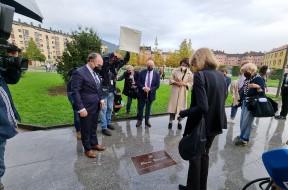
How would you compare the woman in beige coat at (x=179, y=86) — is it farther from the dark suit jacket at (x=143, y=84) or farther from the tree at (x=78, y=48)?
the tree at (x=78, y=48)

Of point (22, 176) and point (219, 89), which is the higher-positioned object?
point (219, 89)

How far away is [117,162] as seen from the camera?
3.38 m

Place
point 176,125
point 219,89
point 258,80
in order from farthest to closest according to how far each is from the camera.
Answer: point 176,125
point 258,80
point 219,89

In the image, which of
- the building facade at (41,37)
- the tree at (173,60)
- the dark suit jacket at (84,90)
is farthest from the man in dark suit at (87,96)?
the building facade at (41,37)

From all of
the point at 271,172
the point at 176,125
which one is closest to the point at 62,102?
the point at 176,125

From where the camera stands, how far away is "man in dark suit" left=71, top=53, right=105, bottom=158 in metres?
3.22

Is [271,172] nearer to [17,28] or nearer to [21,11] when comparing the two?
[21,11]

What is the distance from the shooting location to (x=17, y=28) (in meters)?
84.5

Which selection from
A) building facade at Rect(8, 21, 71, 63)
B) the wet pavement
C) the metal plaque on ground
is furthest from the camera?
building facade at Rect(8, 21, 71, 63)

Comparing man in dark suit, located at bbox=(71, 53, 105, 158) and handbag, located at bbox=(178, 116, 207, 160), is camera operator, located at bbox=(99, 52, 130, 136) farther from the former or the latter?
handbag, located at bbox=(178, 116, 207, 160)

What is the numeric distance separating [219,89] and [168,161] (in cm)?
187

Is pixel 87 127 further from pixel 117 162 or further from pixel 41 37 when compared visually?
pixel 41 37

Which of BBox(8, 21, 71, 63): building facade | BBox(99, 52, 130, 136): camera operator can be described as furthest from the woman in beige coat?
BBox(8, 21, 71, 63): building facade

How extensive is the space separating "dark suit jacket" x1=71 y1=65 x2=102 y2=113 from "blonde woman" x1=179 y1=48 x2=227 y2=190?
1797 mm
